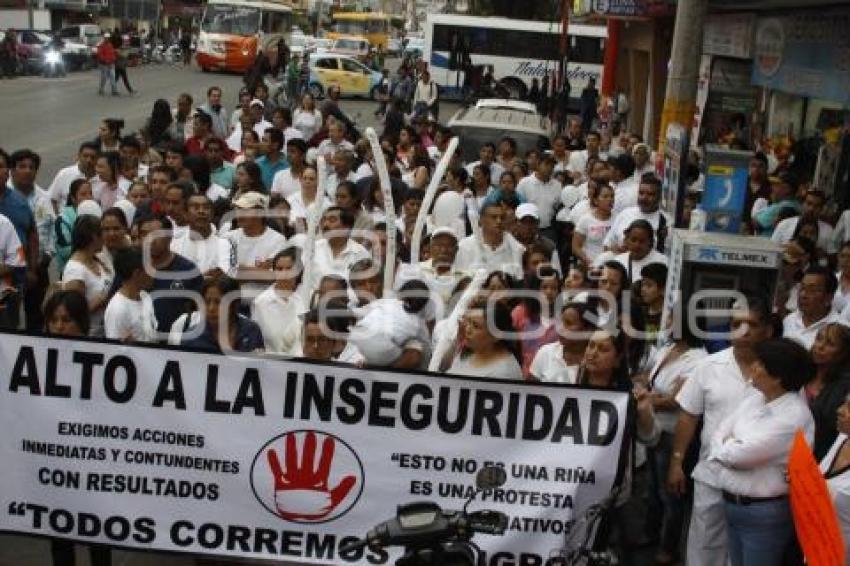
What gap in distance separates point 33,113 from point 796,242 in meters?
22.9

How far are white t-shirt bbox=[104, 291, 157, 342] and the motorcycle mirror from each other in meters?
2.11

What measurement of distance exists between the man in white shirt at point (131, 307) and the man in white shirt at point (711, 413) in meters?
2.78

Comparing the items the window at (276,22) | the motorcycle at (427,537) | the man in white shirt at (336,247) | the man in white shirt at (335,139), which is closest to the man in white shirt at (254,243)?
the man in white shirt at (336,247)

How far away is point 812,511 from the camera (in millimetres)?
4461

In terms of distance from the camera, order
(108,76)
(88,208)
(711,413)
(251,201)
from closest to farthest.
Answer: (711,413), (251,201), (88,208), (108,76)

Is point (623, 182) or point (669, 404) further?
point (623, 182)

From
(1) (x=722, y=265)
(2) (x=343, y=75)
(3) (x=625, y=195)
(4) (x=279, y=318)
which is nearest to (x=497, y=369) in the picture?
(4) (x=279, y=318)

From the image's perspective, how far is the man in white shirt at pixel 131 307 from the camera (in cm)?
613

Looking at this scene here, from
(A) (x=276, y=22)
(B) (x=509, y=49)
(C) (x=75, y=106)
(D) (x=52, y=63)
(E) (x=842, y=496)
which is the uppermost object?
(A) (x=276, y=22)

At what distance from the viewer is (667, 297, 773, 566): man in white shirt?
5.32m

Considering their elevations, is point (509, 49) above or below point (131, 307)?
above

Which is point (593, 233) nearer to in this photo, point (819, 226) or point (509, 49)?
point (819, 226)

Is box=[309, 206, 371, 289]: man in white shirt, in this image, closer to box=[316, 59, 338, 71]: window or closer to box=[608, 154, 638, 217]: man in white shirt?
box=[608, 154, 638, 217]: man in white shirt

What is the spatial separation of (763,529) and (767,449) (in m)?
0.37
